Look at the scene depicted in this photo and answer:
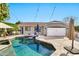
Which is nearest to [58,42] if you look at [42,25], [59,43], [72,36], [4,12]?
[59,43]

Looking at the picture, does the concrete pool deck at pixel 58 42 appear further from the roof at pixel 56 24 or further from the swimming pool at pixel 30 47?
the roof at pixel 56 24

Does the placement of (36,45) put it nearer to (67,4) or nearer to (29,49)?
(29,49)

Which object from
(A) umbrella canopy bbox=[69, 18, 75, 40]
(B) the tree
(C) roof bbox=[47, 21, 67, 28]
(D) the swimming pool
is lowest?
(D) the swimming pool

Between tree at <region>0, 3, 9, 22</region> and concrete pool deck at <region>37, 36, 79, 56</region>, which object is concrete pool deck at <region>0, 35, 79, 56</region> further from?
tree at <region>0, 3, 9, 22</region>

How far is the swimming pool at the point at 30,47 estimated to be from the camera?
474cm

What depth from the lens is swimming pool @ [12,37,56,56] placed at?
474 centimetres

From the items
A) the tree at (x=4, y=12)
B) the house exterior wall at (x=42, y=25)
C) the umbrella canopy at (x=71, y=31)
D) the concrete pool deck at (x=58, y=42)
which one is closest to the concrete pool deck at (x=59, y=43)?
the concrete pool deck at (x=58, y=42)

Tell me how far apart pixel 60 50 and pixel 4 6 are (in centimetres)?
153

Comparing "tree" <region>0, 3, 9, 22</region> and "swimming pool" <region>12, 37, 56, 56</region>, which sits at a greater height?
"tree" <region>0, 3, 9, 22</region>

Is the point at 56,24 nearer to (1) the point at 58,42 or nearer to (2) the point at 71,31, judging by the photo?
(2) the point at 71,31

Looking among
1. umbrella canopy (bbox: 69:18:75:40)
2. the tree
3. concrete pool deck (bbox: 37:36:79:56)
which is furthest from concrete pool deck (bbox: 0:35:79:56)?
the tree

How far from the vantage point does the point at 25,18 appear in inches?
185

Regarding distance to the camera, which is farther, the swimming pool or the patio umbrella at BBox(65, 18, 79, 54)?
the swimming pool

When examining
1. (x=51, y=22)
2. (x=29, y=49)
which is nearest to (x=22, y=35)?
(x=29, y=49)
